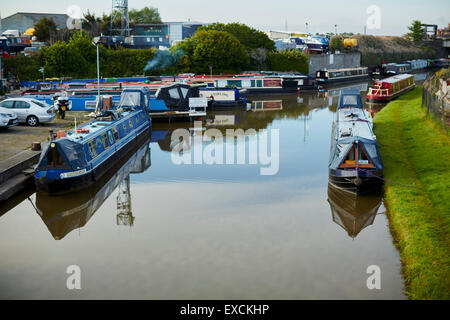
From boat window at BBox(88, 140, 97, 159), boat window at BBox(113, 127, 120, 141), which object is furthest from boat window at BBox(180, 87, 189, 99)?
boat window at BBox(88, 140, 97, 159)

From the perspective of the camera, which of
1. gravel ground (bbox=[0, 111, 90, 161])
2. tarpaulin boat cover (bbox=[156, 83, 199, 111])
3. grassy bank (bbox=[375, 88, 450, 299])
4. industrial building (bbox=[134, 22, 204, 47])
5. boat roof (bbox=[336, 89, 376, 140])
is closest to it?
grassy bank (bbox=[375, 88, 450, 299])

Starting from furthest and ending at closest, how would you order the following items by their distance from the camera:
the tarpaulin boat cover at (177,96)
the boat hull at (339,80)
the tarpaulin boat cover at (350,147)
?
the boat hull at (339,80)
the tarpaulin boat cover at (177,96)
the tarpaulin boat cover at (350,147)

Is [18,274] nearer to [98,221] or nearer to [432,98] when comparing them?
[98,221]

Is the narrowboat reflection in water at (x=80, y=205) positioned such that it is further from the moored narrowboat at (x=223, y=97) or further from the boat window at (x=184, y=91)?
the moored narrowboat at (x=223, y=97)

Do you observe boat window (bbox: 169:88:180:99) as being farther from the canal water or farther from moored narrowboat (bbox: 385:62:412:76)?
moored narrowboat (bbox: 385:62:412:76)

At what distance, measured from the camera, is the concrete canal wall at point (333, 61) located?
65.7m

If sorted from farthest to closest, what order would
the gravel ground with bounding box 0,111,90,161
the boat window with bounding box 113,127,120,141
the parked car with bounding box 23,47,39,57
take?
1. the parked car with bounding box 23,47,39,57
2. the boat window with bounding box 113,127,120,141
3. the gravel ground with bounding box 0,111,90,161

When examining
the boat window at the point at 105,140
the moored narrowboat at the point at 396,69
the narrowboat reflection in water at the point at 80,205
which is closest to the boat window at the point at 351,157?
the narrowboat reflection in water at the point at 80,205

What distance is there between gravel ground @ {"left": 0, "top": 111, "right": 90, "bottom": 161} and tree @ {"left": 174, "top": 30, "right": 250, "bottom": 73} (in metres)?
27.7

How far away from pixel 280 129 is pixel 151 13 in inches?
3098

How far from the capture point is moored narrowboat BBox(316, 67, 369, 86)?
176ft

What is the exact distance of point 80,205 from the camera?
14406 mm

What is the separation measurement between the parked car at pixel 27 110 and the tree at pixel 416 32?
97816 mm

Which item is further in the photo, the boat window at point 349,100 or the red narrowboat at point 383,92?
the red narrowboat at point 383,92
